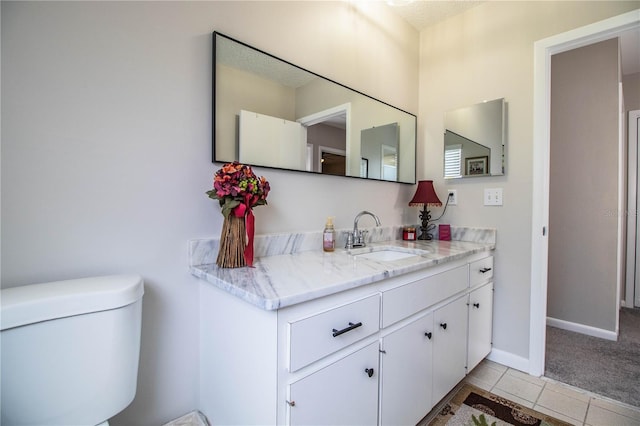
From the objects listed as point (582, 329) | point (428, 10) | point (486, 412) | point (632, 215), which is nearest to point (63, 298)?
Result: point (486, 412)

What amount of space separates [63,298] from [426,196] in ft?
6.48

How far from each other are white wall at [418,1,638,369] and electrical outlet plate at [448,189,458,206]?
0.11ft

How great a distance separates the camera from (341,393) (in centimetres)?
95

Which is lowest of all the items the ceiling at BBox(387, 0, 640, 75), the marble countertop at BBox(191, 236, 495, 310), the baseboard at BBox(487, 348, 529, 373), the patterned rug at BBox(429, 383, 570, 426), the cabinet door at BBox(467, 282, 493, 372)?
the patterned rug at BBox(429, 383, 570, 426)

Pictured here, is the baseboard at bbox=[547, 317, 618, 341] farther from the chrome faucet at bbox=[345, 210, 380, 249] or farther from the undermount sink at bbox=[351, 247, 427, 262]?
the chrome faucet at bbox=[345, 210, 380, 249]

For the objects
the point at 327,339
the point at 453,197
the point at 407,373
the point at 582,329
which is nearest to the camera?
the point at 327,339

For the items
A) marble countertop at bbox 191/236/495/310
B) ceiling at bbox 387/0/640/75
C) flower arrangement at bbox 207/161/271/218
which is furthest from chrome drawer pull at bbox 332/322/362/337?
ceiling at bbox 387/0/640/75

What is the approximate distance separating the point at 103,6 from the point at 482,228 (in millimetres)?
2255

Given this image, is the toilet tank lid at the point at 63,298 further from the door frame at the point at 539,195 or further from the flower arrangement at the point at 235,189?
the door frame at the point at 539,195

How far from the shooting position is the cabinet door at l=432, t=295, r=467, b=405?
140 centimetres

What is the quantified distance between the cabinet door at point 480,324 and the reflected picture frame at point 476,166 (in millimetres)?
753

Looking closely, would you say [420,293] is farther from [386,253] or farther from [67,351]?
[67,351]

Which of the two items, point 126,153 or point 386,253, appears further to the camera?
point 386,253

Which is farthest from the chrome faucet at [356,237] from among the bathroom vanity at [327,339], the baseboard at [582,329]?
the baseboard at [582,329]
